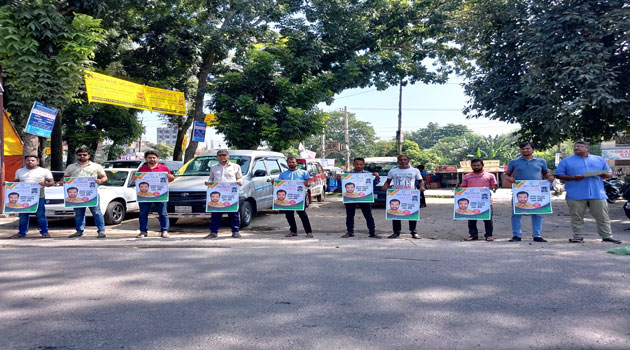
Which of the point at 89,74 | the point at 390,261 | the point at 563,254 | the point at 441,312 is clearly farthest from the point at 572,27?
the point at 89,74

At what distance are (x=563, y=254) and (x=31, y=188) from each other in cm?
942

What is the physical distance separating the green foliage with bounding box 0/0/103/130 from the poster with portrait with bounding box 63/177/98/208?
13.9 ft

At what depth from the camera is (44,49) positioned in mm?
10969

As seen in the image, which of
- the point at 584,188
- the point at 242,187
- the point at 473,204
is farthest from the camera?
the point at 242,187

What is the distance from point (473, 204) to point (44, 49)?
451 inches

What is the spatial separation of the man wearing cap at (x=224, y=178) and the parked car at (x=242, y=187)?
0.83 meters

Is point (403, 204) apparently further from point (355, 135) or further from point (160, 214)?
point (355, 135)

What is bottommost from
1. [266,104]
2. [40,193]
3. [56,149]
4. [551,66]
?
[40,193]

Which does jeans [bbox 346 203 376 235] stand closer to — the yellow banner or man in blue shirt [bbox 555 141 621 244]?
man in blue shirt [bbox 555 141 621 244]

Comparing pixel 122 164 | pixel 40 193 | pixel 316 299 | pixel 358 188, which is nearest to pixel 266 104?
pixel 122 164

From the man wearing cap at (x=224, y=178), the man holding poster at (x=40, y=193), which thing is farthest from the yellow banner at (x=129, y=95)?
the man wearing cap at (x=224, y=178)

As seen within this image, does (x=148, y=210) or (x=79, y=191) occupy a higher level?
(x=79, y=191)

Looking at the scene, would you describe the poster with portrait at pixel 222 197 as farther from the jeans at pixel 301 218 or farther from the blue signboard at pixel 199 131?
the blue signboard at pixel 199 131

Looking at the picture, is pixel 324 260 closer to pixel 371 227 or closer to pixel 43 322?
pixel 371 227
